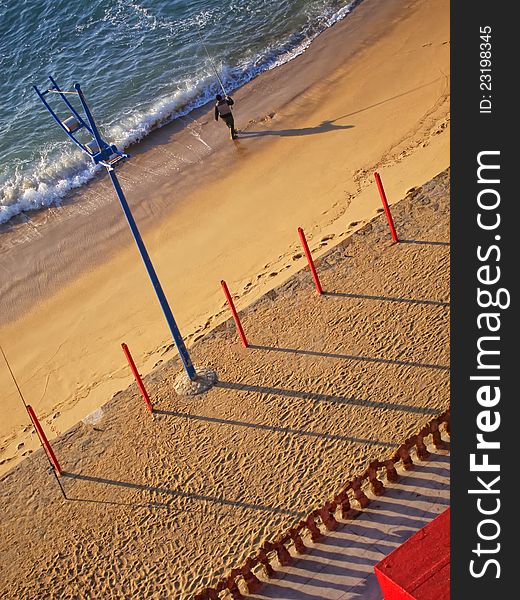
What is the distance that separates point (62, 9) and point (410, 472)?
93.2ft

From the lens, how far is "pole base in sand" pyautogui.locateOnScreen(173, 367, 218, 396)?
1602cm

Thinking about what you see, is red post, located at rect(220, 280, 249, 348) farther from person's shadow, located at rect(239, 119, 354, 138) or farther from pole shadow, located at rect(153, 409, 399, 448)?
person's shadow, located at rect(239, 119, 354, 138)

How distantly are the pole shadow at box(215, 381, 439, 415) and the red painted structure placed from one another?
471 cm

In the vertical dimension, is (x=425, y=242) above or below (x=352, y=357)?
above

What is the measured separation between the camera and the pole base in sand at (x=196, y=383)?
16.0 metres

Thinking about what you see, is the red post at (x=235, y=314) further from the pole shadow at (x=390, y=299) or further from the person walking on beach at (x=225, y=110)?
the person walking on beach at (x=225, y=110)

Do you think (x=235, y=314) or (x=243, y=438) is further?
(x=235, y=314)

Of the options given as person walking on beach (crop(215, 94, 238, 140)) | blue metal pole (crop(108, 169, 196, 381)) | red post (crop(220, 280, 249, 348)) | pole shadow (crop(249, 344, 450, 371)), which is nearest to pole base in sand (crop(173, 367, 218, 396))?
blue metal pole (crop(108, 169, 196, 381))

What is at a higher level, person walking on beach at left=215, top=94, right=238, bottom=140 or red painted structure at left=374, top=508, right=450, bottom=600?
person walking on beach at left=215, top=94, right=238, bottom=140

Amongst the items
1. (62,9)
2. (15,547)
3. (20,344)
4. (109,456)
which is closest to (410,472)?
(109,456)

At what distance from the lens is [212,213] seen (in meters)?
21.9

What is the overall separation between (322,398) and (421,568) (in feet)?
19.8

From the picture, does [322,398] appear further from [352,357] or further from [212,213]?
[212,213]

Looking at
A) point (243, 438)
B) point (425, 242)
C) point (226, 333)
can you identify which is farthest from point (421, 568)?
point (425, 242)
